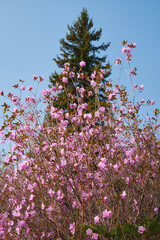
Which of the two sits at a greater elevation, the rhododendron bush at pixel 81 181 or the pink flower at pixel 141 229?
the rhododendron bush at pixel 81 181

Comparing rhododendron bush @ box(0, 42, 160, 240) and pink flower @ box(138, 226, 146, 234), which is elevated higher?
rhododendron bush @ box(0, 42, 160, 240)

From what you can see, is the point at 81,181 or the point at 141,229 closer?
the point at 141,229

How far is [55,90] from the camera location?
5.47 meters

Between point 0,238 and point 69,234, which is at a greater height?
point 0,238

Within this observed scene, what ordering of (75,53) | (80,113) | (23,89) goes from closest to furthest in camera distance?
(80,113) < (23,89) < (75,53)

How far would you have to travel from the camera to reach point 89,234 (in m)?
2.98

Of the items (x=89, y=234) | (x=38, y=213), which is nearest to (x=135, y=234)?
(x=89, y=234)

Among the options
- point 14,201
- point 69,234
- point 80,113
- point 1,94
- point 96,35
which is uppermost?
point 96,35

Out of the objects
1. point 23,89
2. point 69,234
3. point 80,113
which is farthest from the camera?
point 23,89

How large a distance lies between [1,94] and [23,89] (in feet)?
1.84

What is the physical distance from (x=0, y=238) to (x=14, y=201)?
0.80 metres

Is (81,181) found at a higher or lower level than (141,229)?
higher

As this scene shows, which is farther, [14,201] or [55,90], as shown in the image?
[55,90]

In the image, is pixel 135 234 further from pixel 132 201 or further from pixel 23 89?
pixel 23 89
